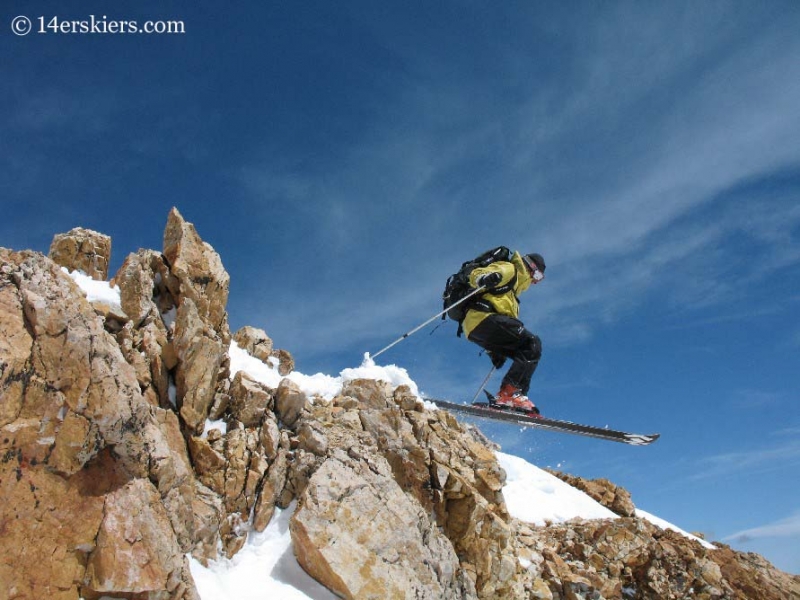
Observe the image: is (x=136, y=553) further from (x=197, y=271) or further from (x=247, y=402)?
(x=197, y=271)

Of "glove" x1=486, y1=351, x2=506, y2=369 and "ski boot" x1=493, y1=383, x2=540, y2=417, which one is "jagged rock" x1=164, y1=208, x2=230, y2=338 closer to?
"glove" x1=486, y1=351, x2=506, y2=369

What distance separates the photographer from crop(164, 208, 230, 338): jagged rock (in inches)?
455

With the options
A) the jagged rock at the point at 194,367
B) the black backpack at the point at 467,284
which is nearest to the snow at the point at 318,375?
the jagged rock at the point at 194,367

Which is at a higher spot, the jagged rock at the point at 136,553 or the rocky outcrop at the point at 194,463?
the rocky outcrop at the point at 194,463

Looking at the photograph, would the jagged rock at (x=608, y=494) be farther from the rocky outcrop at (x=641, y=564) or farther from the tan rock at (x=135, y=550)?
the tan rock at (x=135, y=550)

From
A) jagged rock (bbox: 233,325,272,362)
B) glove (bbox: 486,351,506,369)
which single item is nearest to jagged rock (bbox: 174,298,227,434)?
jagged rock (bbox: 233,325,272,362)

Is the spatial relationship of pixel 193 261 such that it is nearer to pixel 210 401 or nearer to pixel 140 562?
pixel 210 401

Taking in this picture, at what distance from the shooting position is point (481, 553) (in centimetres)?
1319

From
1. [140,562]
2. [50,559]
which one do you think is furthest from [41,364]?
[140,562]

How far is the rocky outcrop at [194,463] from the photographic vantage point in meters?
6.16

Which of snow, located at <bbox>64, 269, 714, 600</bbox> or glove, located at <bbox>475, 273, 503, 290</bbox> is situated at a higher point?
glove, located at <bbox>475, 273, 503, 290</bbox>

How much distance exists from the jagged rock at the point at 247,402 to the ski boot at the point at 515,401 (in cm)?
571

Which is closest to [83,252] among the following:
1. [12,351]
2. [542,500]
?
[12,351]

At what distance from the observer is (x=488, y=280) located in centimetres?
1177
